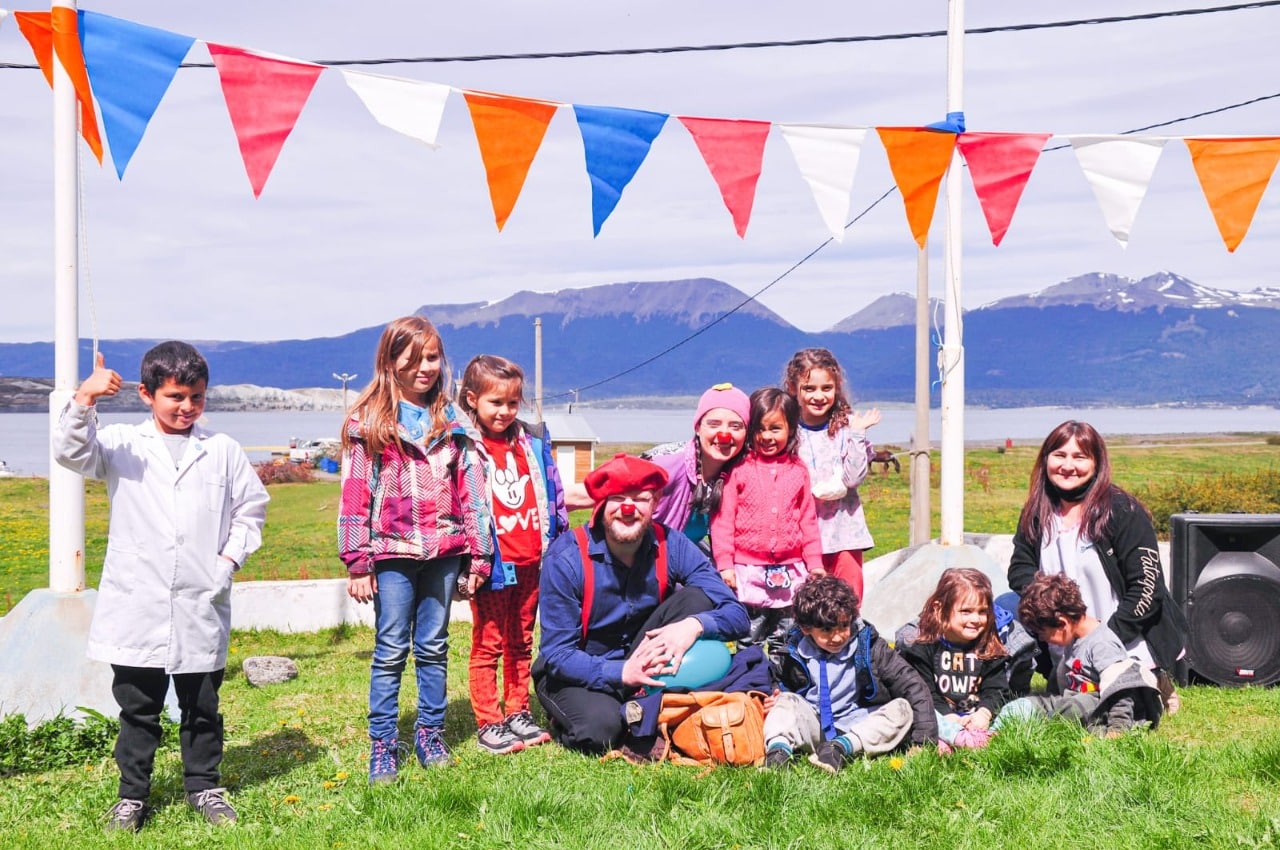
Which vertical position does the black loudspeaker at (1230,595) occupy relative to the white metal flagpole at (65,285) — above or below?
below

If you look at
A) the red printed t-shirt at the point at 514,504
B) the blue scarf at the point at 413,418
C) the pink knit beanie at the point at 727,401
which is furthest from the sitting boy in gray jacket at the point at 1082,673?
the blue scarf at the point at 413,418

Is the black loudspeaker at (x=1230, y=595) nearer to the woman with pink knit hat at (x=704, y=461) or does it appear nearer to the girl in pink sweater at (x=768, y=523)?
the girl in pink sweater at (x=768, y=523)

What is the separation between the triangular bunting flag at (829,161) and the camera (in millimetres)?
6156

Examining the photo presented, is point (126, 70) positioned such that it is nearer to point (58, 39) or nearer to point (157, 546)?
point (58, 39)

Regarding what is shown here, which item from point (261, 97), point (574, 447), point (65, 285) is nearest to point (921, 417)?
point (261, 97)

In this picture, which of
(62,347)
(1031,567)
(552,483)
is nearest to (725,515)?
(552,483)

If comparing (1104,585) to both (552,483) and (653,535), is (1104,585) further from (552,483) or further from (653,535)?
(552,483)

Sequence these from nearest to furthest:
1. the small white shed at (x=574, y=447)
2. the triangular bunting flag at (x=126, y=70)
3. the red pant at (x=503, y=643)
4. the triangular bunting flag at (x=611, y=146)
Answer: the red pant at (x=503, y=643), the triangular bunting flag at (x=126, y=70), the triangular bunting flag at (x=611, y=146), the small white shed at (x=574, y=447)

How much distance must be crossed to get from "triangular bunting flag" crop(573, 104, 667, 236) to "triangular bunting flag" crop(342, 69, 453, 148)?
2.54 feet

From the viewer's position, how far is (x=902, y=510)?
950 inches

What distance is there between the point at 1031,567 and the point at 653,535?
1874mm

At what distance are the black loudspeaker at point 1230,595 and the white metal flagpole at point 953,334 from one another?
1.66 m

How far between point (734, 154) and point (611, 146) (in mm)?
706

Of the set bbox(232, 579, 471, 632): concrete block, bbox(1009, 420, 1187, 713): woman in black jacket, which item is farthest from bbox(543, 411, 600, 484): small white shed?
bbox(1009, 420, 1187, 713): woman in black jacket
